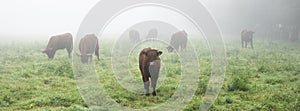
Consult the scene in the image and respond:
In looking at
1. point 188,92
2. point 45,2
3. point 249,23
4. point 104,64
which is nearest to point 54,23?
point 45,2

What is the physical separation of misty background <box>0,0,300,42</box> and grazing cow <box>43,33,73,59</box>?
61.6ft

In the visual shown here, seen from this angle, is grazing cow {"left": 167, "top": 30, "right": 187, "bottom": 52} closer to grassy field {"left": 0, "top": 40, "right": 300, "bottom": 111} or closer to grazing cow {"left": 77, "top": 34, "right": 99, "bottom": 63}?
grazing cow {"left": 77, "top": 34, "right": 99, "bottom": 63}

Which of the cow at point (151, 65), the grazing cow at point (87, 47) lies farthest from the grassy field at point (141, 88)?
the grazing cow at point (87, 47)

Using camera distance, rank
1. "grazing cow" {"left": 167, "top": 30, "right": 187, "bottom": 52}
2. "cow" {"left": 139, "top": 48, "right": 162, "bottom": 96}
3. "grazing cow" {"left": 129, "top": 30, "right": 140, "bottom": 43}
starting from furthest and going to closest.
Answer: "grazing cow" {"left": 129, "top": 30, "right": 140, "bottom": 43}, "grazing cow" {"left": 167, "top": 30, "right": 187, "bottom": 52}, "cow" {"left": 139, "top": 48, "right": 162, "bottom": 96}

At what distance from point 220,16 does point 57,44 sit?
51.4 meters

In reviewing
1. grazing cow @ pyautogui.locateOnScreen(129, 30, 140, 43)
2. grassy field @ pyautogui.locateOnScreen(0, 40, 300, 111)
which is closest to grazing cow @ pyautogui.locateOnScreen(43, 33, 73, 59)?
grassy field @ pyautogui.locateOnScreen(0, 40, 300, 111)

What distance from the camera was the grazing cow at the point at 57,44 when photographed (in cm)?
1903

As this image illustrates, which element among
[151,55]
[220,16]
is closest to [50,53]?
[151,55]

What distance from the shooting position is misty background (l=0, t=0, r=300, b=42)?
40.7 m

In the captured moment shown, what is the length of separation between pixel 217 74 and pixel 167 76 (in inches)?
92.3

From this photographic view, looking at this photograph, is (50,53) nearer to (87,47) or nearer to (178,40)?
(87,47)

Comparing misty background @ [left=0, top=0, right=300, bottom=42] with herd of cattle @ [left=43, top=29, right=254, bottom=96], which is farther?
misty background @ [left=0, top=0, right=300, bottom=42]

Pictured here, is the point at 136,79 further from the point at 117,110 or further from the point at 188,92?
the point at 117,110

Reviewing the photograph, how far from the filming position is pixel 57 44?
19672 mm
